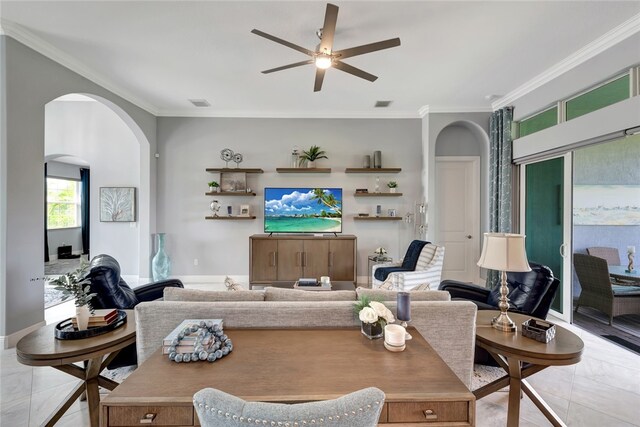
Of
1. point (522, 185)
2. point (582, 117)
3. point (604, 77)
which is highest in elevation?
point (604, 77)

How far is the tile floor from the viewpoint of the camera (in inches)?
76.0

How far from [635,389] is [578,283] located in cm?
155

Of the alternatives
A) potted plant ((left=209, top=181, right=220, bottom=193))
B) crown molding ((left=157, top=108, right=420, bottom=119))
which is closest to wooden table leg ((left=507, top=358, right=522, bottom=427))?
crown molding ((left=157, top=108, right=420, bottom=119))

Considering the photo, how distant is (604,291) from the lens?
322cm

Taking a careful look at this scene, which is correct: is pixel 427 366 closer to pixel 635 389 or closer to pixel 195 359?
pixel 195 359

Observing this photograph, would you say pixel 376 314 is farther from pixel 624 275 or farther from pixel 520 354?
pixel 624 275

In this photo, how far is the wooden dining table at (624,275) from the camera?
3176 mm

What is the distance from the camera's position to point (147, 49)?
3215mm

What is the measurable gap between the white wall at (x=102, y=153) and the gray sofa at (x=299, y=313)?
4397 millimetres

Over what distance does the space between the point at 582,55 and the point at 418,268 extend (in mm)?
3134

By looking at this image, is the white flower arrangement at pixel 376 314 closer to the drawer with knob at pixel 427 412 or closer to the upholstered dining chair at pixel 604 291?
the drawer with knob at pixel 427 412

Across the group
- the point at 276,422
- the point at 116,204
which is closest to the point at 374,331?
the point at 276,422

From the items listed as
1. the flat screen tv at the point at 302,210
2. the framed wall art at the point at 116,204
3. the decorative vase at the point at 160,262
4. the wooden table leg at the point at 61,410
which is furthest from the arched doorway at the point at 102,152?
the wooden table leg at the point at 61,410

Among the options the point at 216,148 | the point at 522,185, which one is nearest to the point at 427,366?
the point at 522,185
